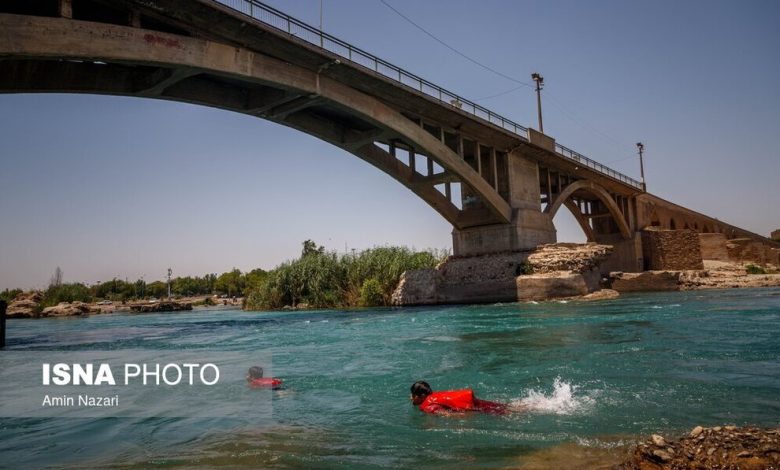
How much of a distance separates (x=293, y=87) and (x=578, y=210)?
33.2 metres

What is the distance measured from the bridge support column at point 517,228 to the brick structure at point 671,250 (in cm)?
1721

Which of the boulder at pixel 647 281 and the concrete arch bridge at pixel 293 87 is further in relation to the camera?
the boulder at pixel 647 281

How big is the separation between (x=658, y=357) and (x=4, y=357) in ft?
47.3

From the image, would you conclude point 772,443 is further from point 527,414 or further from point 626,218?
point 626,218

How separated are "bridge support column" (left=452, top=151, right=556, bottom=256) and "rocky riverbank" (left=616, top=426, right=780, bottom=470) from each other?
83.3ft

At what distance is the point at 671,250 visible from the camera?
4412cm

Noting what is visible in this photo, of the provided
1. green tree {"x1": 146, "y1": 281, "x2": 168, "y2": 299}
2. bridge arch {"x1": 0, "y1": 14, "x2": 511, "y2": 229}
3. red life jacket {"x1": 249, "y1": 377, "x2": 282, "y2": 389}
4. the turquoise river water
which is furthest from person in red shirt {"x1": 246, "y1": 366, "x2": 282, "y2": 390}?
green tree {"x1": 146, "y1": 281, "x2": 168, "y2": 299}

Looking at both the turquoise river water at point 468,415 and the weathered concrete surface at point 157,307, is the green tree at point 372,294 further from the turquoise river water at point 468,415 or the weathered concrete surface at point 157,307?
the weathered concrete surface at point 157,307

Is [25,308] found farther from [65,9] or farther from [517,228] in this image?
[517,228]

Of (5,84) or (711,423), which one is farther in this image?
(5,84)

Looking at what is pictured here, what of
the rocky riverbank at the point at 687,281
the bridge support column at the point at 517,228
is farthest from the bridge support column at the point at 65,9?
the rocky riverbank at the point at 687,281

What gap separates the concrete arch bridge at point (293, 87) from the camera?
14203mm

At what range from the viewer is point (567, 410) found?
5441 millimetres

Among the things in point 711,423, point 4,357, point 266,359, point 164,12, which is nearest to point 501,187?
point 164,12
